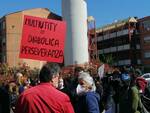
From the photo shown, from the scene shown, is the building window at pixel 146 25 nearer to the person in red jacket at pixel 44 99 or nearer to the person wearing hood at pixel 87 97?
the person wearing hood at pixel 87 97

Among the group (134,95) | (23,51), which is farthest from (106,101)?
(23,51)

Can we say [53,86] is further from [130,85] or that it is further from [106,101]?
[130,85]

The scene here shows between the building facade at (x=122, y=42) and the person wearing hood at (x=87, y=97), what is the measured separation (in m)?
97.7

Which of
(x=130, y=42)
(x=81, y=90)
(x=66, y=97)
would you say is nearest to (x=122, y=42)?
(x=130, y=42)

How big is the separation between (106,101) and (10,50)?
288 feet

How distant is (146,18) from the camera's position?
352ft

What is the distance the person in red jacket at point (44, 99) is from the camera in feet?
19.4

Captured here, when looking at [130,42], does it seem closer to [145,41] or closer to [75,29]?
[145,41]

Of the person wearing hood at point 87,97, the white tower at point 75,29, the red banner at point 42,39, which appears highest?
the white tower at point 75,29

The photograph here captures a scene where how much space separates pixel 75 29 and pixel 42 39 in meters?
51.5

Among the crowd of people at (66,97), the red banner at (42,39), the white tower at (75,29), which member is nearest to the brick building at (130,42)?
the white tower at (75,29)

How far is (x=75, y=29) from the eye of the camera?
210 feet

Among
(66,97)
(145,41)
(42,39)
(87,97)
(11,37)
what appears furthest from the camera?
(145,41)

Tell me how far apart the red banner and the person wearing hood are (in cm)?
505
